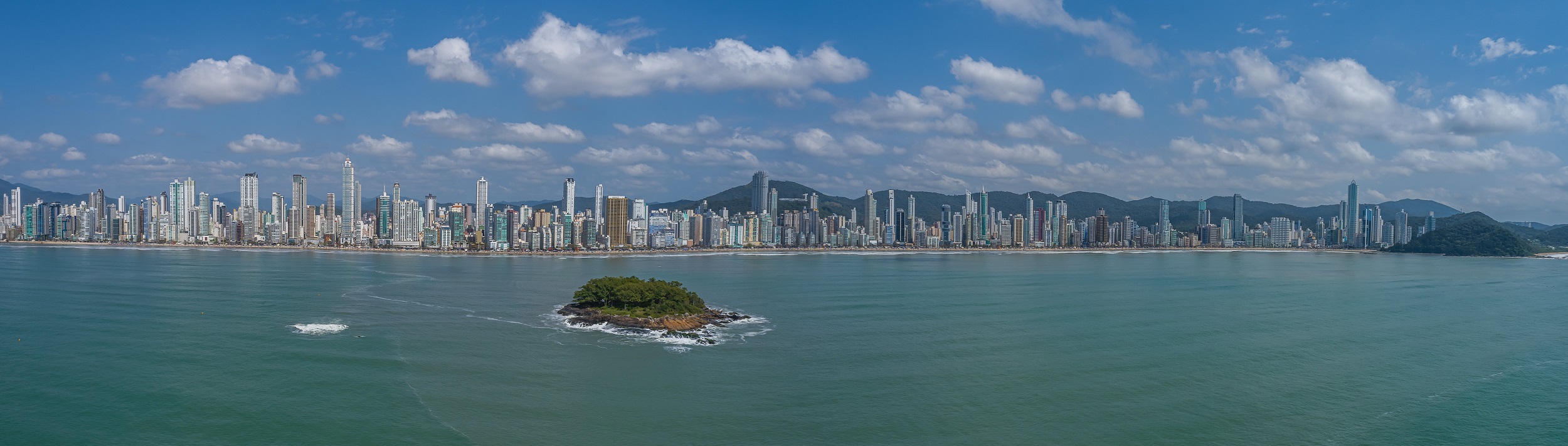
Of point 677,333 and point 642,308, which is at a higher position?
point 642,308

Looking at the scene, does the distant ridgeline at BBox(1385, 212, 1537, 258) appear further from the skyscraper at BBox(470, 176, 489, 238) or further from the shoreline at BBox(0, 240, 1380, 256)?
the skyscraper at BBox(470, 176, 489, 238)

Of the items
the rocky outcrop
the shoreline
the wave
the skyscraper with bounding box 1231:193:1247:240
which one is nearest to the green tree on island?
the rocky outcrop

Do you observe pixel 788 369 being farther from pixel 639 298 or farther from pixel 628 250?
pixel 628 250

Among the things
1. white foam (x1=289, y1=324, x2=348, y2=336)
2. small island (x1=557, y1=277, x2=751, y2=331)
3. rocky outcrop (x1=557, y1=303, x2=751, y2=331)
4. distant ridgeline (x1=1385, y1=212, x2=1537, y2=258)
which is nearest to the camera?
white foam (x1=289, y1=324, x2=348, y2=336)

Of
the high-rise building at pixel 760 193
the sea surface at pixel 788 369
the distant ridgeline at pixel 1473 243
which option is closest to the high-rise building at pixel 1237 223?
the distant ridgeline at pixel 1473 243

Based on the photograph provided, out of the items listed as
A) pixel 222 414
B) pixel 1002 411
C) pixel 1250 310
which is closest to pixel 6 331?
pixel 222 414

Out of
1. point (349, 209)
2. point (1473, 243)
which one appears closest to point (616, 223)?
point (349, 209)

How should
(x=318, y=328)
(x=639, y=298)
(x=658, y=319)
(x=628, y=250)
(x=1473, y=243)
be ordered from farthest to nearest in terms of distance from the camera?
(x=628, y=250) < (x=1473, y=243) < (x=639, y=298) < (x=658, y=319) < (x=318, y=328)
